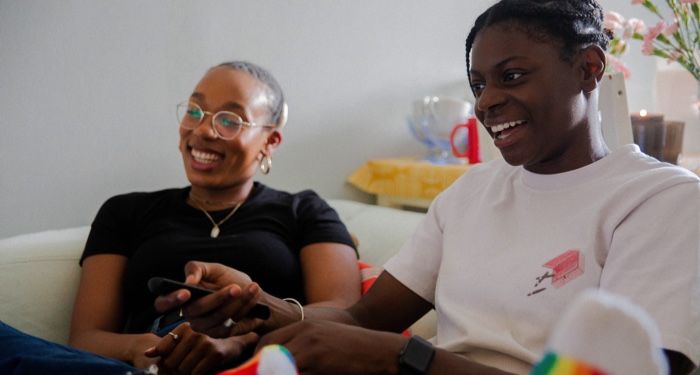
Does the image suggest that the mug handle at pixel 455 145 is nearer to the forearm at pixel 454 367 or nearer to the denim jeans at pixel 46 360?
the forearm at pixel 454 367

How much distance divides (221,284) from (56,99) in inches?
35.4

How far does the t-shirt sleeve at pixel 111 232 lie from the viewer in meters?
1.50

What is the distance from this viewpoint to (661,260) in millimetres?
849

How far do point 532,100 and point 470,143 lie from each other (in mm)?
1226

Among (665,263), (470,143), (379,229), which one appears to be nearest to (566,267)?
(665,263)

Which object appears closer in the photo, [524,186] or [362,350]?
[362,350]

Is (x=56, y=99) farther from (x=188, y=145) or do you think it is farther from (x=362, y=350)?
(x=362, y=350)

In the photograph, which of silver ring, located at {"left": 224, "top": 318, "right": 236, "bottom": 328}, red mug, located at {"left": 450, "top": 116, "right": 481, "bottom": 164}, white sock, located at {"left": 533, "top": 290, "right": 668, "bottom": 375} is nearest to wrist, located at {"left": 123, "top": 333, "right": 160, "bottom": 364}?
silver ring, located at {"left": 224, "top": 318, "right": 236, "bottom": 328}

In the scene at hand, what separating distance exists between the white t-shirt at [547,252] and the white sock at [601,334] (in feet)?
1.16

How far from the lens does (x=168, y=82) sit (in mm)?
1953

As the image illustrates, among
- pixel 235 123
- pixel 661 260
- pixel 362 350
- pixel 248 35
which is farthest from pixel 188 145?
pixel 661 260

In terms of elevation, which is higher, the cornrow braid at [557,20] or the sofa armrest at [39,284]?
the cornrow braid at [557,20]

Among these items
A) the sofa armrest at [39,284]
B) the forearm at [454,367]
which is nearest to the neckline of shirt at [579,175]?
the forearm at [454,367]

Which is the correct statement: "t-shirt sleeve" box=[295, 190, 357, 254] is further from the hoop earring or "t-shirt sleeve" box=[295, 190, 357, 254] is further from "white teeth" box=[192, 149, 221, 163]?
"white teeth" box=[192, 149, 221, 163]
